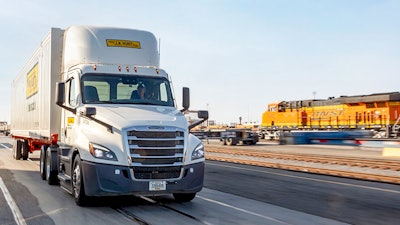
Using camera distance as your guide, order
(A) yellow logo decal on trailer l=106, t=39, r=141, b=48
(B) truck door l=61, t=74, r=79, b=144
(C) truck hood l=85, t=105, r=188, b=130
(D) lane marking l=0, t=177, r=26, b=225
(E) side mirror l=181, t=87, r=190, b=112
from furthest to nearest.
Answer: (A) yellow logo decal on trailer l=106, t=39, r=141, b=48 → (E) side mirror l=181, t=87, r=190, b=112 → (B) truck door l=61, t=74, r=79, b=144 → (C) truck hood l=85, t=105, r=188, b=130 → (D) lane marking l=0, t=177, r=26, b=225

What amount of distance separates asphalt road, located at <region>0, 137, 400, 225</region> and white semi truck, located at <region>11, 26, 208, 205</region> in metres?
0.42

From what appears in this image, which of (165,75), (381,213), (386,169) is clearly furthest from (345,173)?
(165,75)

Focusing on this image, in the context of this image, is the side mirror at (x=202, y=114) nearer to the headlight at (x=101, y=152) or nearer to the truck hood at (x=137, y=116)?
the truck hood at (x=137, y=116)

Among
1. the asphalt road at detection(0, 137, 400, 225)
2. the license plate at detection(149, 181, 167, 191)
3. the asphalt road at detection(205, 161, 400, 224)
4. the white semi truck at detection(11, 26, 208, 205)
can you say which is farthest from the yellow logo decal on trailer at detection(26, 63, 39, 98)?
the license plate at detection(149, 181, 167, 191)

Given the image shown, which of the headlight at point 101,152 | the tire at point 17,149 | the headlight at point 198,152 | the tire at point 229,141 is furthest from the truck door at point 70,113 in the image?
the tire at point 229,141

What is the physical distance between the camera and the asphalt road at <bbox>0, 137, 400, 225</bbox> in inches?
298

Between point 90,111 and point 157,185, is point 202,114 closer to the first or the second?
point 157,185

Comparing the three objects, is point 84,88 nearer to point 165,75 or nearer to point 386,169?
point 165,75

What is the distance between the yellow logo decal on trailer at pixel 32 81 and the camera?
46.0ft

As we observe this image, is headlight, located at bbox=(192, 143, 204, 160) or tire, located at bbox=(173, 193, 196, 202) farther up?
headlight, located at bbox=(192, 143, 204, 160)

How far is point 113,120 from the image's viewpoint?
8.16 m

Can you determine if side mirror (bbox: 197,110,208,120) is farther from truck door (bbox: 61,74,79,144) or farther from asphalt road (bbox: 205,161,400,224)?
truck door (bbox: 61,74,79,144)

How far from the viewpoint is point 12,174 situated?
1475 centimetres

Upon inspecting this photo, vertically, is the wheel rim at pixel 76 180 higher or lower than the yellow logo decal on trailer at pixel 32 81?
lower
